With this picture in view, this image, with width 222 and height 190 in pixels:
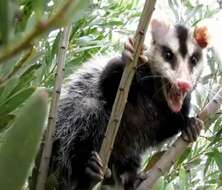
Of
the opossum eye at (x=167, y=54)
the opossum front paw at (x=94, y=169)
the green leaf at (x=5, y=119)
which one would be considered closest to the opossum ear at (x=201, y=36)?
the opossum eye at (x=167, y=54)

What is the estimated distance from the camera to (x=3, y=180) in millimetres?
361

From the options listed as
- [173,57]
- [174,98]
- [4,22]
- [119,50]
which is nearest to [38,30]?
[4,22]

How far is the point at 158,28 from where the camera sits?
207cm

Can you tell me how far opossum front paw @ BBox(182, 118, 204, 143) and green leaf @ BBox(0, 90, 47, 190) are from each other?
1101mm

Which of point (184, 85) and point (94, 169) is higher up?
point (184, 85)

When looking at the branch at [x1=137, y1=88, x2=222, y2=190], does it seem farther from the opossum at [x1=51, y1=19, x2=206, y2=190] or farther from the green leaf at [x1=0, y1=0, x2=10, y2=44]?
the green leaf at [x1=0, y1=0, x2=10, y2=44]

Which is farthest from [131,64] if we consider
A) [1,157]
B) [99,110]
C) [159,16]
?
[159,16]

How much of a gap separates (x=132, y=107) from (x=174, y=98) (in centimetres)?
21

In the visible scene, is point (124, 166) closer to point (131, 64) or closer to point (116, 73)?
point (116, 73)

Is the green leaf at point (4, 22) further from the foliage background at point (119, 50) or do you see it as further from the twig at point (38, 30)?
the foliage background at point (119, 50)

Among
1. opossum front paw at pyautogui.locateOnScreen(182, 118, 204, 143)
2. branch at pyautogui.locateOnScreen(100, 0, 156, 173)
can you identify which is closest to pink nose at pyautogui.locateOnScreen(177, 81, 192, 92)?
opossum front paw at pyautogui.locateOnScreen(182, 118, 204, 143)

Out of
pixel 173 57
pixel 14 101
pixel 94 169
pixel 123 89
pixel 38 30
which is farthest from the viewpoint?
pixel 173 57

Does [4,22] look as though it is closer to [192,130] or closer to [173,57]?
[192,130]

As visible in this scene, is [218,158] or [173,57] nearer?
[218,158]
